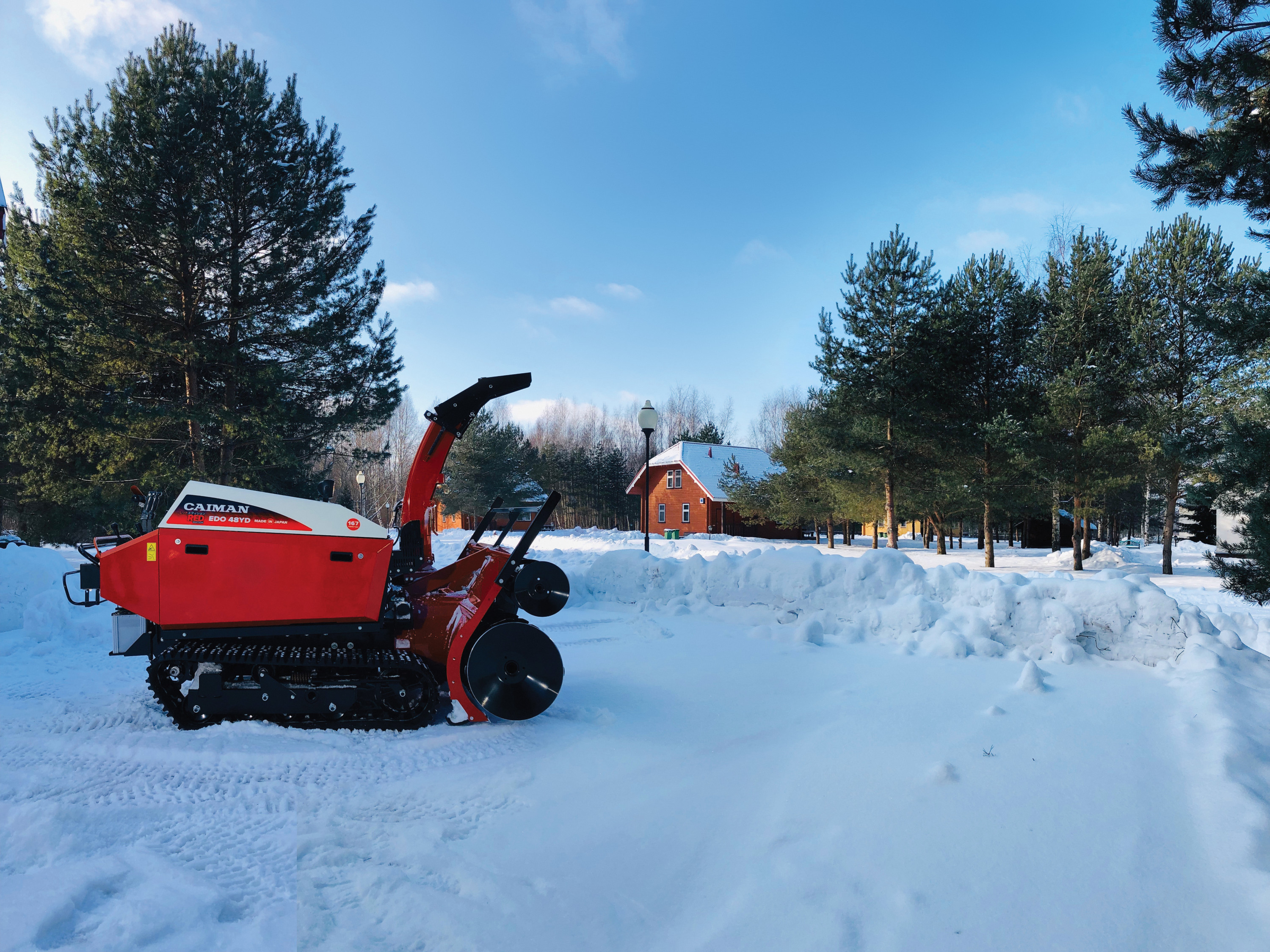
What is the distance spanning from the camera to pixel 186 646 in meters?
4.03

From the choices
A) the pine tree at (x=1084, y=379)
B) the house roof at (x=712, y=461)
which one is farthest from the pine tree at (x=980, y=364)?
the house roof at (x=712, y=461)

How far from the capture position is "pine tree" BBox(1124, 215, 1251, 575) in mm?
15203

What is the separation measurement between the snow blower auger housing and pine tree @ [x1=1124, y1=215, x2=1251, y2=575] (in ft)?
55.9

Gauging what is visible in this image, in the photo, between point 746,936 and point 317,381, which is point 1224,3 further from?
point 317,381

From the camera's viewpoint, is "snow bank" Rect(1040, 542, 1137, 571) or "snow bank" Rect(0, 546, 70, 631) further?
"snow bank" Rect(1040, 542, 1137, 571)

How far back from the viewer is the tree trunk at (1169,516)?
16.7 meters

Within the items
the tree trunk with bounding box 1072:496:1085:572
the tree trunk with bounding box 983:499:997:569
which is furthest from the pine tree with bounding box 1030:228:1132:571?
the tree trunk with bounding box 983:499:997:569

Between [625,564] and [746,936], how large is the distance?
7.46m

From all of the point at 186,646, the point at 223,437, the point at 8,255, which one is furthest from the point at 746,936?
the point at 8,255

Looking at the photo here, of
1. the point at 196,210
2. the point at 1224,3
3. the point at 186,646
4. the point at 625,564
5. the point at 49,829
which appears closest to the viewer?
the point at 49,829

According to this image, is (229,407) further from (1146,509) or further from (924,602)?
(1146,509)

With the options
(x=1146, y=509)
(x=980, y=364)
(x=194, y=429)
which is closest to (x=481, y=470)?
(x=194, y=429)

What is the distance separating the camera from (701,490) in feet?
113

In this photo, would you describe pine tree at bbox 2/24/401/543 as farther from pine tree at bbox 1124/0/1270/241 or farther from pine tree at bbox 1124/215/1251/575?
pine tree at bbox 1124/215/1251/575
